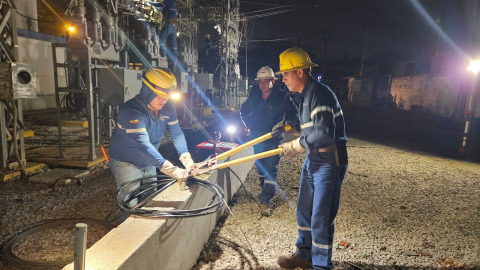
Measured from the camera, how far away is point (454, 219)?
4758 mm

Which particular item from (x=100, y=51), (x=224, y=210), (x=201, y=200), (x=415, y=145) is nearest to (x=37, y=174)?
(x=100, y=51)

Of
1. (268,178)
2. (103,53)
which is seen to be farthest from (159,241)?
(103,53)

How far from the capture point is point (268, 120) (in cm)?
521

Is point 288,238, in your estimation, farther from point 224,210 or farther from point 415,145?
point 415,145

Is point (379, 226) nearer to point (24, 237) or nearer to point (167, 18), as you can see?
point (24, 237)

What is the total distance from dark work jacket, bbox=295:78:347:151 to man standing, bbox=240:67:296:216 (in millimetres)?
1920

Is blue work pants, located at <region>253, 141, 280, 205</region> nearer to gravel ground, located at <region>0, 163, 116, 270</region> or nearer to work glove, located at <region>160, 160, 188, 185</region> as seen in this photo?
work glove, located at <region>160, 160, 188, 185</region>

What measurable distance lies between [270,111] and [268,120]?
162 millimetres

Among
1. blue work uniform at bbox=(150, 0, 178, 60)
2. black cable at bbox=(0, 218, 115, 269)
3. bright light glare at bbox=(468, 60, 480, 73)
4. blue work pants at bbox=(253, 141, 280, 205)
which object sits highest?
blue work uniform at bbox=(150, 0, 178, 60)

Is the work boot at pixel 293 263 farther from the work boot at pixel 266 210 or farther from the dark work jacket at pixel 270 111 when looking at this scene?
the dark work jacket at pixel 270 111

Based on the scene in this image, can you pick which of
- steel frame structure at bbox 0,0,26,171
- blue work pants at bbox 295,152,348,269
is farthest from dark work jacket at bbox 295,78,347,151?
steel frame structure at bbox 0,0,26,171

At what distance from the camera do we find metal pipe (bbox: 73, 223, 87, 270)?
5.09ft

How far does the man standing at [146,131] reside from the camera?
3.25 m

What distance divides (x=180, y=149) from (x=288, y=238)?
6.27 feet
